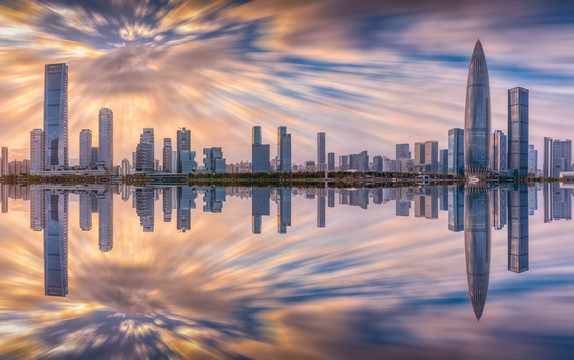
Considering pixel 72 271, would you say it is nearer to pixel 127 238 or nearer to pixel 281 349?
pixel 127 238

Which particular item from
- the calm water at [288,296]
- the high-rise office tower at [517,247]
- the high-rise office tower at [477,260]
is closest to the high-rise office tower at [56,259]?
the calm water at [288,296]

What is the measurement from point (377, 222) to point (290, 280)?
1159 cm

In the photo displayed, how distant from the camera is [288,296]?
802 centimetres

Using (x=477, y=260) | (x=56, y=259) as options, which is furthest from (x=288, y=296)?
(x=56, y=259)

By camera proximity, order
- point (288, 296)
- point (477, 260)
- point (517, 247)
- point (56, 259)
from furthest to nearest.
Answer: point (517, 247), point (56, 259), point (477, 260), point (288, 296)

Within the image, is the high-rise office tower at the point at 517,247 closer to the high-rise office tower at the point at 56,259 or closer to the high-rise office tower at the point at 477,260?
the high-rise office tower at the point at 477,260

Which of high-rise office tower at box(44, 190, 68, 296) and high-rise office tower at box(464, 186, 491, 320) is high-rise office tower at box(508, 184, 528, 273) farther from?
high-rise office tower at box(44, 190, 68, 296)

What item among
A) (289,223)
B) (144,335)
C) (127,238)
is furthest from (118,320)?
(289,223)

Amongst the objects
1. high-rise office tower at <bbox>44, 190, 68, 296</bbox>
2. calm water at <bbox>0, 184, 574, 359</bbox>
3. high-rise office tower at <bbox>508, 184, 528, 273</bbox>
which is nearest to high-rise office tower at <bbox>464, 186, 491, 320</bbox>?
calm water at <bbox>0, 184, 574, 359</bbox>

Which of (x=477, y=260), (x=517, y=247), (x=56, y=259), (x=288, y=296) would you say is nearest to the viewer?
(x=288, y=296)

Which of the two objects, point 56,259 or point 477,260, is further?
point 56,259

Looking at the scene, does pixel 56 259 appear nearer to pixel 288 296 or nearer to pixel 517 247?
pixel 288 296

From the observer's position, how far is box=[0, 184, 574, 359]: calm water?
5898mm

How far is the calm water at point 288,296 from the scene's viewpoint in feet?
19.4
